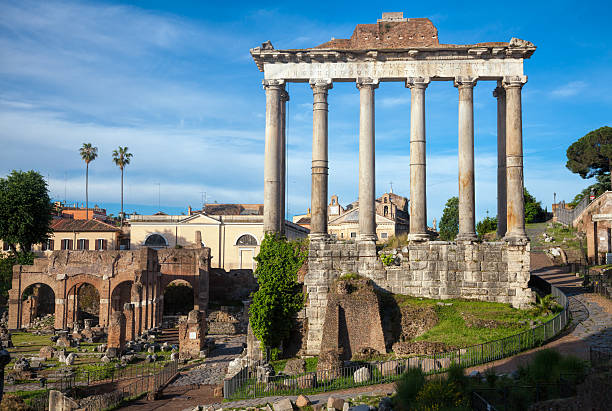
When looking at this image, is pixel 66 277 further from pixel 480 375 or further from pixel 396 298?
pixel 480 375

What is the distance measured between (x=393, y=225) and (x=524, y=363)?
50.7 metres

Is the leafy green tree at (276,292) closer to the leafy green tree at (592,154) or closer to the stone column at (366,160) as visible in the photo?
the stone column at (366,160)

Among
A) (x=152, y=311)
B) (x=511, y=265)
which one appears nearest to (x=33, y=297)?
(x=152, y=311)

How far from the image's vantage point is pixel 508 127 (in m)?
25.3

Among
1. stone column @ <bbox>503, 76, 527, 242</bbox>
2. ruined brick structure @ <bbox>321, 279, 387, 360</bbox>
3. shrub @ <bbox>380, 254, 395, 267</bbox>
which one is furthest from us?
stone column @ <bbox>503, 76, 527, 242</bbox>

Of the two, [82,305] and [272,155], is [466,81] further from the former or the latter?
[82,305]

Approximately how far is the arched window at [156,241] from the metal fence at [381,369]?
146 ft

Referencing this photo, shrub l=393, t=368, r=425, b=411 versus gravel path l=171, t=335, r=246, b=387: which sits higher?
shrub l=393, t=368, r=425, b=411

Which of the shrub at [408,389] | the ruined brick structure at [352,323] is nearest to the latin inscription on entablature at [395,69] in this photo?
the ruined brick structure at [352,323]

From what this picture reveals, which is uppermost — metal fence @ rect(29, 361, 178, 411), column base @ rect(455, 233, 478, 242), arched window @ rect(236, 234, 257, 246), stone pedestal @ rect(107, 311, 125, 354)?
arched window @ rect(236, 234, 257, 246)

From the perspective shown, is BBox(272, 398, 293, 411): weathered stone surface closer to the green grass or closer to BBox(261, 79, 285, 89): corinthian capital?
the green grass

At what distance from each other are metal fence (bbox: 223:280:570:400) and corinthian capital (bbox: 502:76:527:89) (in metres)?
10.4

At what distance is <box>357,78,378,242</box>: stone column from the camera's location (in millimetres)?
25453

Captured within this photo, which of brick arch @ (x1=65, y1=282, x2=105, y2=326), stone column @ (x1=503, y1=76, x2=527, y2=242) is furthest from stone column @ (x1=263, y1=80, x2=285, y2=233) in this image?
brick arch @ (x1=65, y1=282, x2=105, y2=326)
